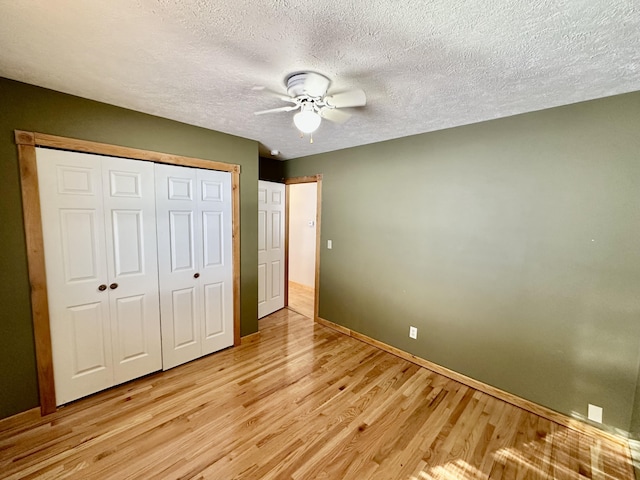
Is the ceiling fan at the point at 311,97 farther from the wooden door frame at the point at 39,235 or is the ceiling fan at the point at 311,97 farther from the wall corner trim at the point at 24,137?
the wall corner trim at the point at 24,137

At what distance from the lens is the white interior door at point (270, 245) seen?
3.80m

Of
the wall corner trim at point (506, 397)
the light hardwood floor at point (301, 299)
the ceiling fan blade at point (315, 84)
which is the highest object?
the ceiling fan blade at point (315, 84)

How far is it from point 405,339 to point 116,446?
2.61m

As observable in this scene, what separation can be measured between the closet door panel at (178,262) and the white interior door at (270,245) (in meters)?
1.15

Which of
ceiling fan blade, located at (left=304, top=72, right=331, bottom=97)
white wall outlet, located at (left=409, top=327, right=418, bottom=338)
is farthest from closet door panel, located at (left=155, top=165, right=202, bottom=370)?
white wall outlet, located at (left=409, top=327, right=418, bottom=338)

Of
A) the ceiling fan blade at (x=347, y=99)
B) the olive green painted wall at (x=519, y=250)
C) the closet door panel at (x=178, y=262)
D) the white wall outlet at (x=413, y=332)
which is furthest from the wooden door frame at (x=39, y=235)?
the white wall outlet at (x=413, y=332)

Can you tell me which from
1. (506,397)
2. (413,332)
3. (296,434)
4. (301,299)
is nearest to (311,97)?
(296,434)

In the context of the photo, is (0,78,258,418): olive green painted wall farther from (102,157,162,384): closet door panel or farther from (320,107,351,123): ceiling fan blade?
(320,107,351,123): ceiling fan blade

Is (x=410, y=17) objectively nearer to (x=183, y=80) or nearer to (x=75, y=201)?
(x=183, y=80)

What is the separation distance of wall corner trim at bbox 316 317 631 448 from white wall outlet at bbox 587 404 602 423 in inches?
2.6

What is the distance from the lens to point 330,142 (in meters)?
3.09

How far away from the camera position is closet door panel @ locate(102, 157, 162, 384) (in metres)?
2.21

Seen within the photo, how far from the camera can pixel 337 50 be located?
137 cm

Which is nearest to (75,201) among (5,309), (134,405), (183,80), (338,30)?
(5,309)
